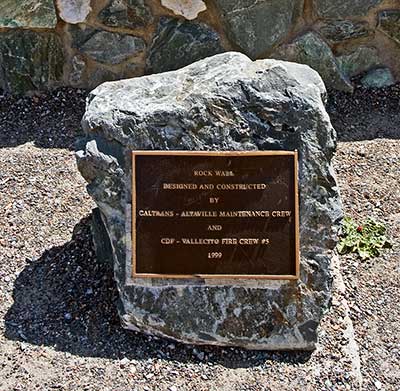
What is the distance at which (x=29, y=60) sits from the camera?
4805 millimetres

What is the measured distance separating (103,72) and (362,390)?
2.97m

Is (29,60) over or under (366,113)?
over

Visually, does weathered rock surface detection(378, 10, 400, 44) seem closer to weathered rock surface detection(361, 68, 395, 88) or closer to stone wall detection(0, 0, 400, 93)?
stone wall detection(0, 0, 400, 93)

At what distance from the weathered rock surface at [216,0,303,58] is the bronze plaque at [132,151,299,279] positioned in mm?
2093

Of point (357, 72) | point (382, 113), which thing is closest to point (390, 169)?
point (382, 113)

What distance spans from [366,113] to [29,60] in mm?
2464

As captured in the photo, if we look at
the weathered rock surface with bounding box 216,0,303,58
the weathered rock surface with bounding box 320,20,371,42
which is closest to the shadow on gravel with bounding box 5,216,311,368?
the weathered rock surface with bounding box 216,0,303,58

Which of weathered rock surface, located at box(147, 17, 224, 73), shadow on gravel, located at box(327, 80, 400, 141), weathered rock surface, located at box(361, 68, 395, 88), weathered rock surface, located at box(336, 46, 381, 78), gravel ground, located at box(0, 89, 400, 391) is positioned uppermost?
weathered rock surface, located at box(147, 17, 224, 73)

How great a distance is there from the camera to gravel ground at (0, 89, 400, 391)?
2.87 meters

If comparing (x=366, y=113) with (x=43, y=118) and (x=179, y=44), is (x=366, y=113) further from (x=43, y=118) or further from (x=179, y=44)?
(x=43, y=118)

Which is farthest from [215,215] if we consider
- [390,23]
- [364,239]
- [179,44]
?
[390,23]

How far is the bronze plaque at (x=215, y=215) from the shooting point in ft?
9.35

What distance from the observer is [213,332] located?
292 centimetres

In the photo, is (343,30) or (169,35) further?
(343,30)
